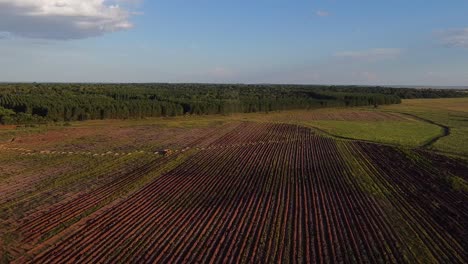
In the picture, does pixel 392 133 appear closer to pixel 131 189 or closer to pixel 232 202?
pixel 232 202

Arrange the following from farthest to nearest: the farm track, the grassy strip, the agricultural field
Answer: the grassy strip
the agricultural field
the farm track

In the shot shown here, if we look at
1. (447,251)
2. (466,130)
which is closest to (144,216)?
(447,251)

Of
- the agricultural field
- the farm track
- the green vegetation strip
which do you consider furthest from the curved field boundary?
the farm track

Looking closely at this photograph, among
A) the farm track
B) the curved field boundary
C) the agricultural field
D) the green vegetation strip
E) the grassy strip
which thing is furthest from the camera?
the green vegetation strip

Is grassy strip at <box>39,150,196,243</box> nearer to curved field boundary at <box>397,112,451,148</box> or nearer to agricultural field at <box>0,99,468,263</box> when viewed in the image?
agricultural field at <box>0,99,468,263</box>

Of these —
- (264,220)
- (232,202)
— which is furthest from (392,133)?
(264,220)

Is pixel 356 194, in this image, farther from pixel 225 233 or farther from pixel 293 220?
pixel 225 233
